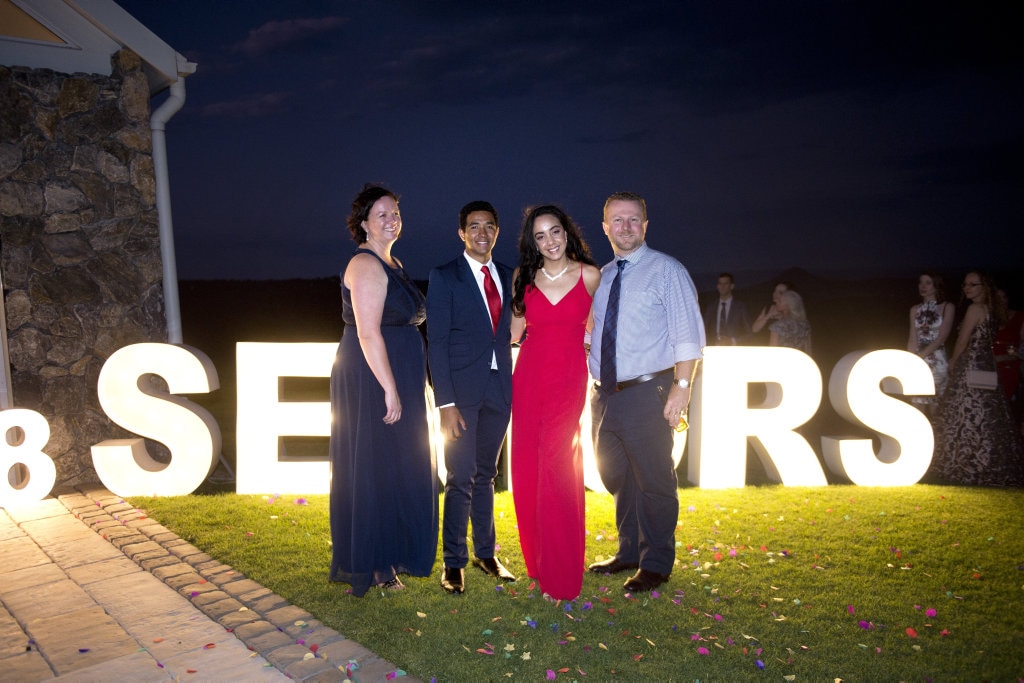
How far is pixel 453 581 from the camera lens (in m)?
4.04

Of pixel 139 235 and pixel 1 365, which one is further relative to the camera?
pixel 139 235

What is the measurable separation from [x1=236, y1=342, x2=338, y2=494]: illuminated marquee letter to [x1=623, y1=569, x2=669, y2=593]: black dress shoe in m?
3.08

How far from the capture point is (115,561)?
15.0ft

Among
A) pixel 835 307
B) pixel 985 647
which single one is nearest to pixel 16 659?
pixel 985 647

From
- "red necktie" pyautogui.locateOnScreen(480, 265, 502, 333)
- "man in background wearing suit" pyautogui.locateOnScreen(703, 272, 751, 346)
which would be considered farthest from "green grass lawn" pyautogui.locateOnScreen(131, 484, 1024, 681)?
"man in background wearing suit" pyautogui.locateOnScreen(703, 272, 751, 346)

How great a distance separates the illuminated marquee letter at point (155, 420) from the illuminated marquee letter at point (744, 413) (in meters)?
4.52

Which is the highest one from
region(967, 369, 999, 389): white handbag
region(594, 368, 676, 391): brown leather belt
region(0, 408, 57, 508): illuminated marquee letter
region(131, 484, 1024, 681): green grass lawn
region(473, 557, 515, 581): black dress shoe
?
region(594, 368, 676, 391): brown leather belt

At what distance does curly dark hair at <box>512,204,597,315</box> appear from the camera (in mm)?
4035

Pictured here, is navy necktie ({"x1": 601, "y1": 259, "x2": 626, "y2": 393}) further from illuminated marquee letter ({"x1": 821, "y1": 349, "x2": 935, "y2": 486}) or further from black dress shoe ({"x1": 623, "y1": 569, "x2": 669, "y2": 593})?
illuminated marquee letter ({"x1": 821, "y1": 349, "x2": 935, "y2": 486})

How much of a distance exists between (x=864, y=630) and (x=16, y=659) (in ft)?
14.2

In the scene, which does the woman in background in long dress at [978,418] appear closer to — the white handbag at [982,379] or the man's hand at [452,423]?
the white handbag at [982,379]

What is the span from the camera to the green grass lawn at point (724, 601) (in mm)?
3215

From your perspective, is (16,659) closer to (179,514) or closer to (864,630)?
(179,514)

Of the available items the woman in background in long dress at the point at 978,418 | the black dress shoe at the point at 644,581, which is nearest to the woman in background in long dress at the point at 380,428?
the black dress shoe at the point at 644,581
